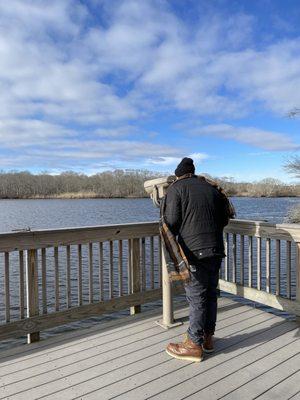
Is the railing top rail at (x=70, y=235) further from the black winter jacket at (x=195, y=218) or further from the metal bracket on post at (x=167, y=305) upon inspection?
the black winter jacket at (x=195, y=218)

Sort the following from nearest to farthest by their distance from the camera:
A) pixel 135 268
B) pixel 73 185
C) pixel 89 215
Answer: pixel 135 268 < pixel 89 215 < pixel 73 185

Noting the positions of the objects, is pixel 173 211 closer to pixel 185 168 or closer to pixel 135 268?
pixel 185 168

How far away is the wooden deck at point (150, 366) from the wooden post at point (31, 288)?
5.3 inches

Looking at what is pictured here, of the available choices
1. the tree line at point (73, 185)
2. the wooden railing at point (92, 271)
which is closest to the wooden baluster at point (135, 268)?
the wooden railing at point (92, 271)

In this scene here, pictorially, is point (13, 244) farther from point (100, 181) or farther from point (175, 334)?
point (100, 181)

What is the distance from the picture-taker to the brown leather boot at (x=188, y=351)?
3160mm

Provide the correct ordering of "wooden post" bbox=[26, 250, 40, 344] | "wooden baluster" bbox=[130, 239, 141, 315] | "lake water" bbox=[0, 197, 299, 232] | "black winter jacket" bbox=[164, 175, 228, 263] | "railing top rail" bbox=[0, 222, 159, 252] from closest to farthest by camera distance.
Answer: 1. "black winter jacket" bbox=[164, 175, 228, 263]
2. "railing top rail" bbox=[0, 222, 159, 252]
3. "wooden post" bbox=[26, 250, 40, 344]
4. "wooden baluster" bbox=[130, 239, 141, 315]
5. "lake water" bbox=[0, 197, 299, 232]

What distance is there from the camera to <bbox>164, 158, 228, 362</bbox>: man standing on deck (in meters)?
3.11

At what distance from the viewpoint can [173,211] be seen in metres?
3.15

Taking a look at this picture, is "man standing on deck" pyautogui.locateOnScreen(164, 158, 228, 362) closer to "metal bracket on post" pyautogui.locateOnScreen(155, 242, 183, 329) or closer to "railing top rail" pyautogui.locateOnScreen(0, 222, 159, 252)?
"metal bracket on post" pyautogui.locateOnScreen(155, 242, 183, 329)

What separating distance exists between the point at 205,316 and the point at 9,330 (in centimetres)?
182

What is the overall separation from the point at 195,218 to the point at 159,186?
2.59 ft

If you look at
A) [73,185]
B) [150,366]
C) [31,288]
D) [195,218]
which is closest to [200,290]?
[195,218]

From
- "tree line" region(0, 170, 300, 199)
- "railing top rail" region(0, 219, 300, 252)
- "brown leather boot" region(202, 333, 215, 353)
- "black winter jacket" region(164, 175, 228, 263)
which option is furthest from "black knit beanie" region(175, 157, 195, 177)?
"tree line" region(0, 170, 300, 199)
